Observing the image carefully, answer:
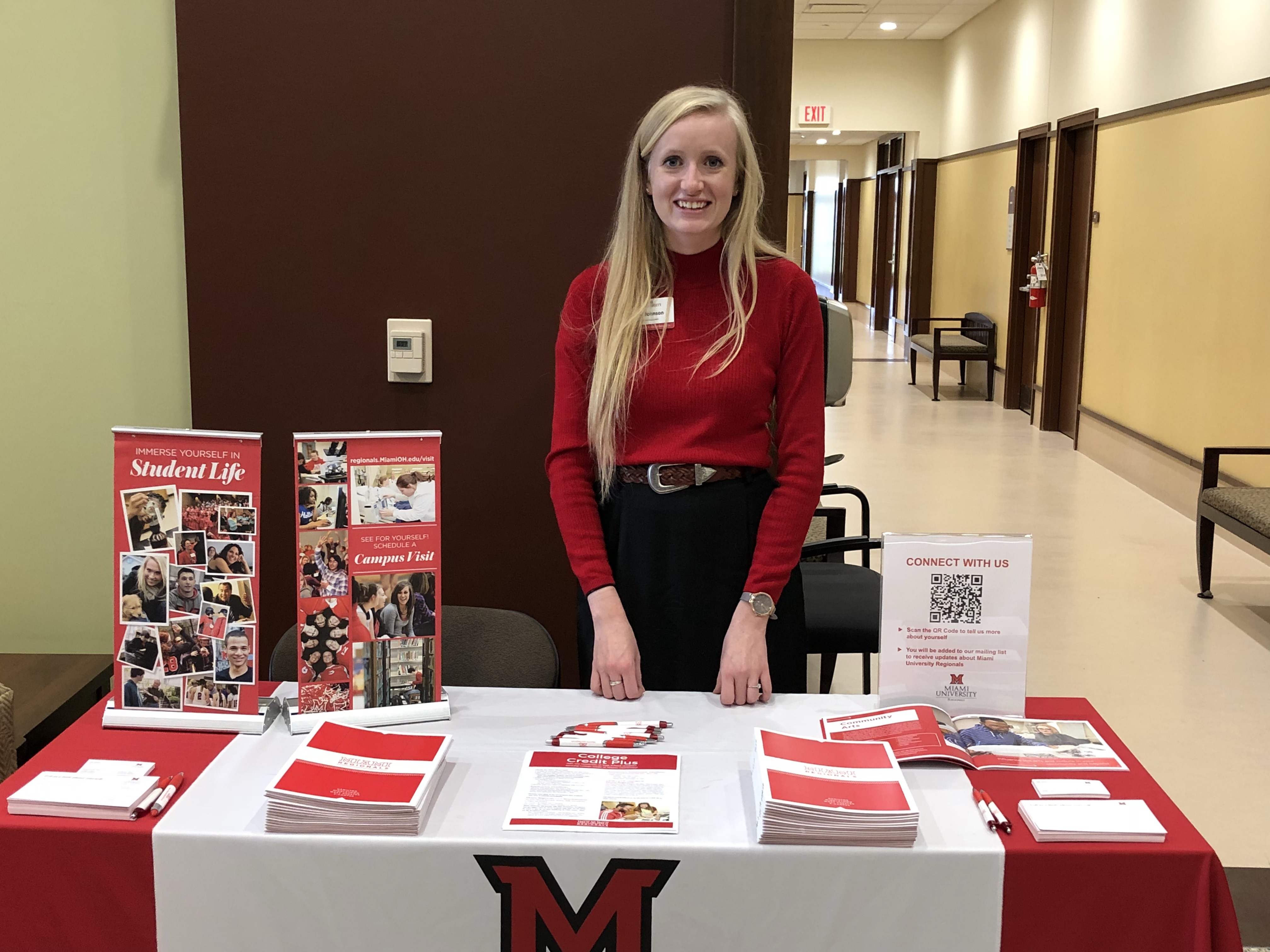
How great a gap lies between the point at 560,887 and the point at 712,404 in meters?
0.82

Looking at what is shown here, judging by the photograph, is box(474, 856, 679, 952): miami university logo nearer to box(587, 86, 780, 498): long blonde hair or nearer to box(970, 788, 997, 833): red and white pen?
box(970, 788, 997, 833): red and white pen

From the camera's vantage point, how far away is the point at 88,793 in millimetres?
1491

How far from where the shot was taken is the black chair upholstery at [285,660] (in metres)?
2.22

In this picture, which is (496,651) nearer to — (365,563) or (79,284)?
(365,563)

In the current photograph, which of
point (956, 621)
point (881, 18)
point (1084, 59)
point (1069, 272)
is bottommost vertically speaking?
point (956, 621)

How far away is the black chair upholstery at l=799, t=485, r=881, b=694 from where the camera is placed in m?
2.99

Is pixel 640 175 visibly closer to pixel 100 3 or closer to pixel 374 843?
pixel 374 843

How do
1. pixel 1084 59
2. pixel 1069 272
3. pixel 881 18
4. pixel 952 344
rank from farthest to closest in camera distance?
pixel 881 18 → pixel 952 344 → pixel 1069 272 → pixel 1084 59

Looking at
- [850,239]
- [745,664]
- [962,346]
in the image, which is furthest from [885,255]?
[745,664]

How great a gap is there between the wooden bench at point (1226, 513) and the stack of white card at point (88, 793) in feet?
13.8

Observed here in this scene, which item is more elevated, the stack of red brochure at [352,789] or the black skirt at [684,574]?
the black skirt at [684,574]

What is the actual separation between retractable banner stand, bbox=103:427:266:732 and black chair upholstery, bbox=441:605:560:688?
0.60 metres

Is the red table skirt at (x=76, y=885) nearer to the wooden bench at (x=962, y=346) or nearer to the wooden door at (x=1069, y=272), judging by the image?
the wooden door at (x=1069, y=272)

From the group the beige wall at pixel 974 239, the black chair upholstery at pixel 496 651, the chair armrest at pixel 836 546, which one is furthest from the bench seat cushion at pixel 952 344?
the black chair upholstery at pixel 496 651
